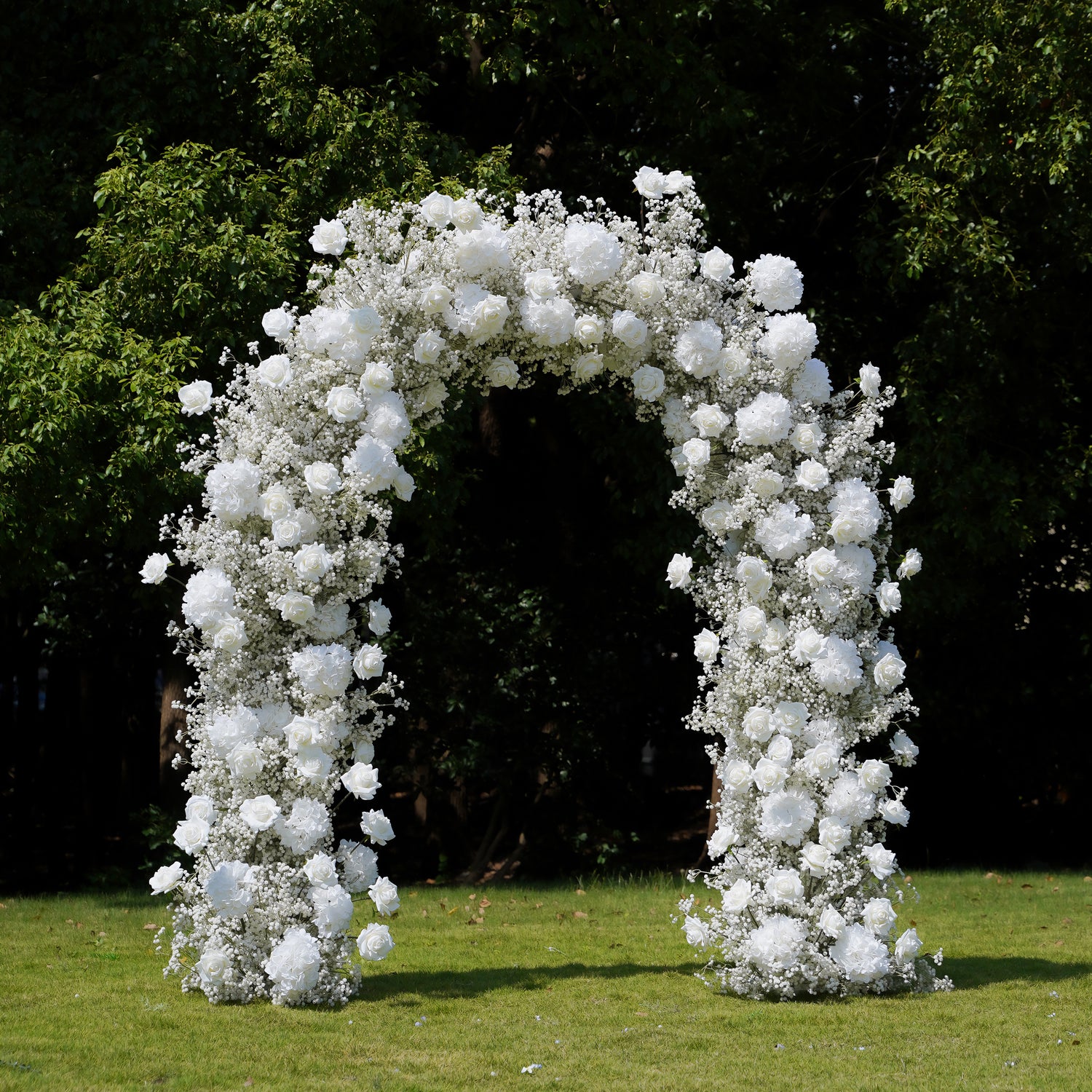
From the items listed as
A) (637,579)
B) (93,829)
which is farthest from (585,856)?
(93,829)

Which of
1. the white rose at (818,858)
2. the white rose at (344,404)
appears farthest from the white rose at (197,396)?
the white rose at (818,858)

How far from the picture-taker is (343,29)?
11.5 metres

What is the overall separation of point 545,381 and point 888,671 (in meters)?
8.35

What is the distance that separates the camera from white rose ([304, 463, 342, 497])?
269 inches

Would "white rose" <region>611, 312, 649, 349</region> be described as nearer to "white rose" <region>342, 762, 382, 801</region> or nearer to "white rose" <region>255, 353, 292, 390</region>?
"white rose" <region>255, 353, 292, 390</region>

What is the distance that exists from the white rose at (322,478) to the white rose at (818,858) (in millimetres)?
2944

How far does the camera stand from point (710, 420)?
23.8ft

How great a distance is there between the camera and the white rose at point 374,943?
21.7ft

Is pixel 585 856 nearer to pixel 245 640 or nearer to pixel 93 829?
pixel 93 829

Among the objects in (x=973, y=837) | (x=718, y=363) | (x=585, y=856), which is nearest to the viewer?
(x=718, y=363)

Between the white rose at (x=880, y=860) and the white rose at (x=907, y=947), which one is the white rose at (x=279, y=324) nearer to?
the white rose at (x=880, y=860)

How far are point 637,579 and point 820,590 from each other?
793cm

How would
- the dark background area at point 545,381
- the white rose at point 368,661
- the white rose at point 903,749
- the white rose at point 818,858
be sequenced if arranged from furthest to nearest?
the dark background area at point 545,381
the white rose at point 903,749
the white rose at point 818,858
the white rose at point 368,661

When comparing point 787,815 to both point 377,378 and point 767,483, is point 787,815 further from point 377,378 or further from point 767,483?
point 377,378
